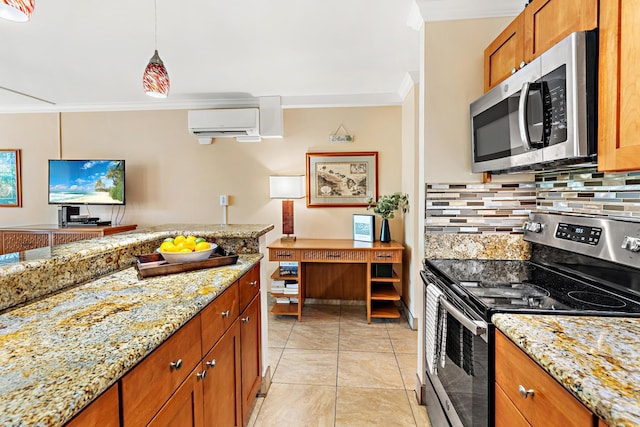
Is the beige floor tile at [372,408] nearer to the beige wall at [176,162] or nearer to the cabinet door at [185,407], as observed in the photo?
the cabinet door at [185,407]

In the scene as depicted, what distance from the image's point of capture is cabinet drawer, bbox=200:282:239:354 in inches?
49.4

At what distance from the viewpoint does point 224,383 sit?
1435mm

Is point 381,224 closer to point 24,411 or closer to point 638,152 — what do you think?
point 638,152

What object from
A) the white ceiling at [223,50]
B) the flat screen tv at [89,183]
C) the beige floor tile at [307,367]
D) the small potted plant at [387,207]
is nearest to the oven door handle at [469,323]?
the beige floor tile at [307,367]

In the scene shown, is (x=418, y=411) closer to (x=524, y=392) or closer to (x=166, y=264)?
(x=524, y=392)

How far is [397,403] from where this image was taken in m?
2.07

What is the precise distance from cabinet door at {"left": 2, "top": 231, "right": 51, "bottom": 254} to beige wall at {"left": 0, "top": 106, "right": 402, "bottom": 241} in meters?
0.51

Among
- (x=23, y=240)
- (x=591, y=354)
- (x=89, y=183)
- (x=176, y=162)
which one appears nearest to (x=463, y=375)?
(x=591, y=354)

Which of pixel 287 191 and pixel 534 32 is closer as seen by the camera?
pixel 534 32

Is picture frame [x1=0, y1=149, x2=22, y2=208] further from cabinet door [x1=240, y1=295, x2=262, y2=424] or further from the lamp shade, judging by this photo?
cabinet door [x1=240, y1=295, x2=262, y2=424]

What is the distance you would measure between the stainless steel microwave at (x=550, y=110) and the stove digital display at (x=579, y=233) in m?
0.34

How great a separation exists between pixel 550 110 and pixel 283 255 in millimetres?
2580

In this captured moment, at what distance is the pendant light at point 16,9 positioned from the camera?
106 centimetres

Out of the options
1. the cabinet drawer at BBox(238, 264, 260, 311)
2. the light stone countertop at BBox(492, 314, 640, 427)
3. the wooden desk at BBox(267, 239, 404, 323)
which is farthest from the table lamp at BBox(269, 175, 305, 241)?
the light stone countertop at BBox(492, 314, 640, 427)
